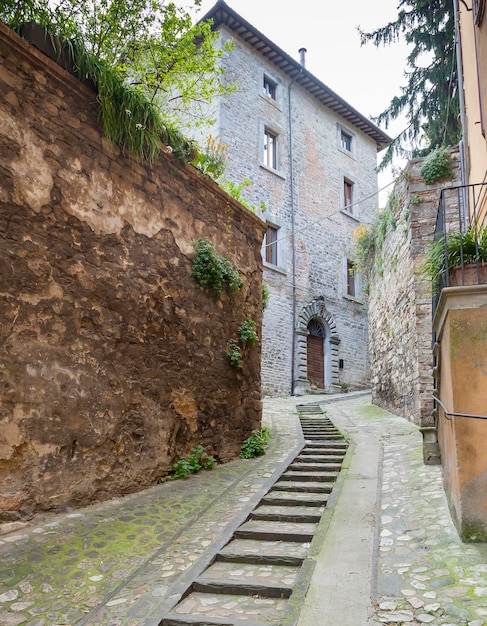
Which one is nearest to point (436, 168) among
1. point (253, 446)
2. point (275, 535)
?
point (253, 446)

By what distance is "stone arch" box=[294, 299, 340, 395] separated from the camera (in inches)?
627

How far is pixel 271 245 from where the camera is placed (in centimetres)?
1620

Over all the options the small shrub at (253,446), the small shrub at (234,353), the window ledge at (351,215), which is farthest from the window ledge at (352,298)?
the small shrub at (234,353)

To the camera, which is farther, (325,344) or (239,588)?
(325,344)

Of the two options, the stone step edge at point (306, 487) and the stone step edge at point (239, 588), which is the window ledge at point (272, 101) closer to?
the stone step edge at point (306, 487)

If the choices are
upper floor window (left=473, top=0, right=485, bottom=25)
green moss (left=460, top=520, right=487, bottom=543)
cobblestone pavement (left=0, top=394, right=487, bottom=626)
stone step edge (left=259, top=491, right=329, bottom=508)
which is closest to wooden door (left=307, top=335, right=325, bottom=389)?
cobblestone pavement (left=0, top=394, right=487, bottom=626)

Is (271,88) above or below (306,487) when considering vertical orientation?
above

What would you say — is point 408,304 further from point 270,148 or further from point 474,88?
point 270,148

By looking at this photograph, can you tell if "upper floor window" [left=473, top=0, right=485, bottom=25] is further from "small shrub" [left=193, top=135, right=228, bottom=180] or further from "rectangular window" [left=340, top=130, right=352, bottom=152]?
"rectangular window" [left=340, top=130, right=352, bottom=152]

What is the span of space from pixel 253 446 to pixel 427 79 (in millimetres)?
10096

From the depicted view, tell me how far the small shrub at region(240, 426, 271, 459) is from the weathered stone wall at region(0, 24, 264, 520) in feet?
1.10

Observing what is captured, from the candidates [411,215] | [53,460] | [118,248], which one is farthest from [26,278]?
[411,215]

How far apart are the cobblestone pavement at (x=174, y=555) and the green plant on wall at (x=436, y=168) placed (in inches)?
223

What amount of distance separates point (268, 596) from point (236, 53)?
635 inches
